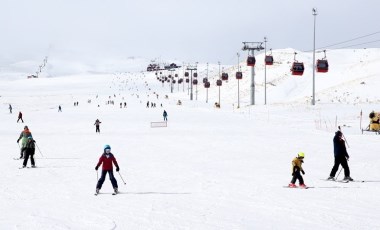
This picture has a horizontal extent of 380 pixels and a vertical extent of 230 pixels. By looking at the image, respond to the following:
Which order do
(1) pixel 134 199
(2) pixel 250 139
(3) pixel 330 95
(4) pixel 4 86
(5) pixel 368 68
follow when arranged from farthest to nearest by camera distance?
(4) pixel 4 86 < (5) pixel 368 68 < (3) pixel 330 95 < (2) pixel 250 139 < (1) pixel 134 199

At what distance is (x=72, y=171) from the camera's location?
18203 mm

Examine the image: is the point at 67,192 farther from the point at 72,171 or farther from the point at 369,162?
the point at 369,162

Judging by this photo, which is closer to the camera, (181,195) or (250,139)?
(181,195)

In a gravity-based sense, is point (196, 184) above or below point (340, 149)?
below

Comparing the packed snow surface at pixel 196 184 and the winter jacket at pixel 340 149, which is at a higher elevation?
the winter jacket at pixel 340 149

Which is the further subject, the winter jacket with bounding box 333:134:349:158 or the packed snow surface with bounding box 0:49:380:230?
the winter jacket with bounding box 333:134:349:158

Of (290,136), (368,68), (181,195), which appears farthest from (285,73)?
(181,195)

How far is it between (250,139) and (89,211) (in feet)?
68.6

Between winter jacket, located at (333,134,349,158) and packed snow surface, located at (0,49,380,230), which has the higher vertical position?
winter jacket, located at (333,134,349,158)

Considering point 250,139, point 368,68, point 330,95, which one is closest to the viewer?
point 250,139

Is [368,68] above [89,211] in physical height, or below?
above

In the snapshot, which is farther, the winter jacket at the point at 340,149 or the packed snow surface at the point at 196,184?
the winter jacket at the point at 340,149

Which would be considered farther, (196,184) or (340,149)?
(340,149)

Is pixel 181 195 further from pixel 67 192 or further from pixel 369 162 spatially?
pixel 369 162
